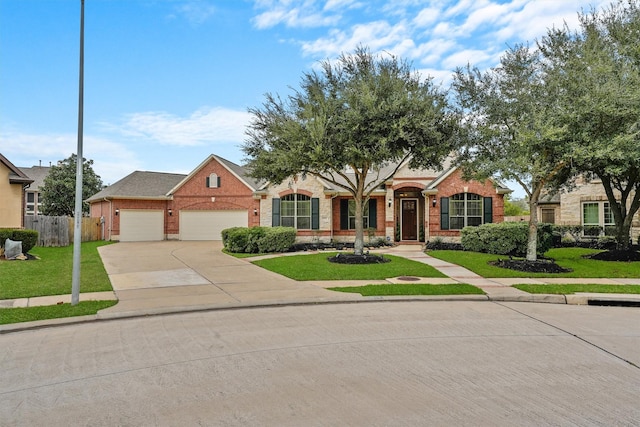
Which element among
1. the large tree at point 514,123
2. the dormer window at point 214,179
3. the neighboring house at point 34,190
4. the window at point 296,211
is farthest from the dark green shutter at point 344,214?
the neighboring house at point 34,190

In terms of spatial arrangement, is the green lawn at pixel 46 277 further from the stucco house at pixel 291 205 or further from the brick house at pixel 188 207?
the brick house at pixel 188 207

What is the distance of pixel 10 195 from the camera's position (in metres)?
18.0

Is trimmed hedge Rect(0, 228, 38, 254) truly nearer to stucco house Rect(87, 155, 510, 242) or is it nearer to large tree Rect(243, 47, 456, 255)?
stucco house Rect(87, 155, 510, 242)

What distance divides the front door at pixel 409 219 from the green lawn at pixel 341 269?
8654 millimetres

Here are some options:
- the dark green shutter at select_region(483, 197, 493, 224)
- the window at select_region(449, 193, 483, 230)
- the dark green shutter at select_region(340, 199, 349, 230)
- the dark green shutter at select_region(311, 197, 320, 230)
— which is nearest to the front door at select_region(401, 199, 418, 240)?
the window at select_region(449, 193, 483, 230)

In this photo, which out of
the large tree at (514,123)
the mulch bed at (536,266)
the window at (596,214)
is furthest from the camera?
the window at (596,214)

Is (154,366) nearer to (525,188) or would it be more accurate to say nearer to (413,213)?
(525,188)

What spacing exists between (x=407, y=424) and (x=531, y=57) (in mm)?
13223

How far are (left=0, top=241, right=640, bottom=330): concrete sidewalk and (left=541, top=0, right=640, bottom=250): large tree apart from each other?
391 centimetres

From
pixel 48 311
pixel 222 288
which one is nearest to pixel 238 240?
pixel 222 288

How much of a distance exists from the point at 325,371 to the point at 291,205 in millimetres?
18720

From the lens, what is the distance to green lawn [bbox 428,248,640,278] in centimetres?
1226

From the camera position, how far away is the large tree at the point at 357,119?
12519 mm

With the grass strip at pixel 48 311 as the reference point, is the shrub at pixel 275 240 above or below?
above
